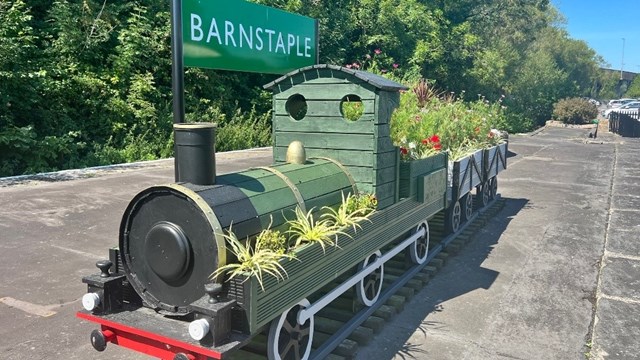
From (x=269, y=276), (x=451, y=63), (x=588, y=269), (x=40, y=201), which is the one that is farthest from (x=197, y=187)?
(x=451, y=63)

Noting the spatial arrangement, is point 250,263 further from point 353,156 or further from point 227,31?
point 353,156

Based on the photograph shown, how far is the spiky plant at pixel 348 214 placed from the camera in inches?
174

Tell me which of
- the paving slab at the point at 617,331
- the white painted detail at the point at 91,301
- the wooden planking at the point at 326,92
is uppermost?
the wooden planking at the point at 326,92

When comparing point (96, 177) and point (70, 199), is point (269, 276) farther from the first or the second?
point (96, 177)

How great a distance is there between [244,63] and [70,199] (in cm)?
634

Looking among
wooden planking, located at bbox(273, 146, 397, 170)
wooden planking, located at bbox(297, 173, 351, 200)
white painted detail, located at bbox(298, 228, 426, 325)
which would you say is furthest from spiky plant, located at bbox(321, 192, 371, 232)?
white painted detail, located at bbox(298, 228, 426, 325)

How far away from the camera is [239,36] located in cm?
411

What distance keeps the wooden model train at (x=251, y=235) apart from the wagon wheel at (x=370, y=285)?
12mm

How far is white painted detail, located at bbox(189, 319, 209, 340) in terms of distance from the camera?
2.89 m

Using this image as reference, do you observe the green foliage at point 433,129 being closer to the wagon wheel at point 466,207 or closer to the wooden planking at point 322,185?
the wagon wheel at point 466,207

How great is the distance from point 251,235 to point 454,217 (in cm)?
531

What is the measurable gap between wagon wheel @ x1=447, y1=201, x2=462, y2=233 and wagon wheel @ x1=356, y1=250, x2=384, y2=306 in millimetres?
2832

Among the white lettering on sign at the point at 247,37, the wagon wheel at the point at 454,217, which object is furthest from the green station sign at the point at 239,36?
the wagon wheel at the point at 454,217

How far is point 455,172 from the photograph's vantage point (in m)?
7.77
